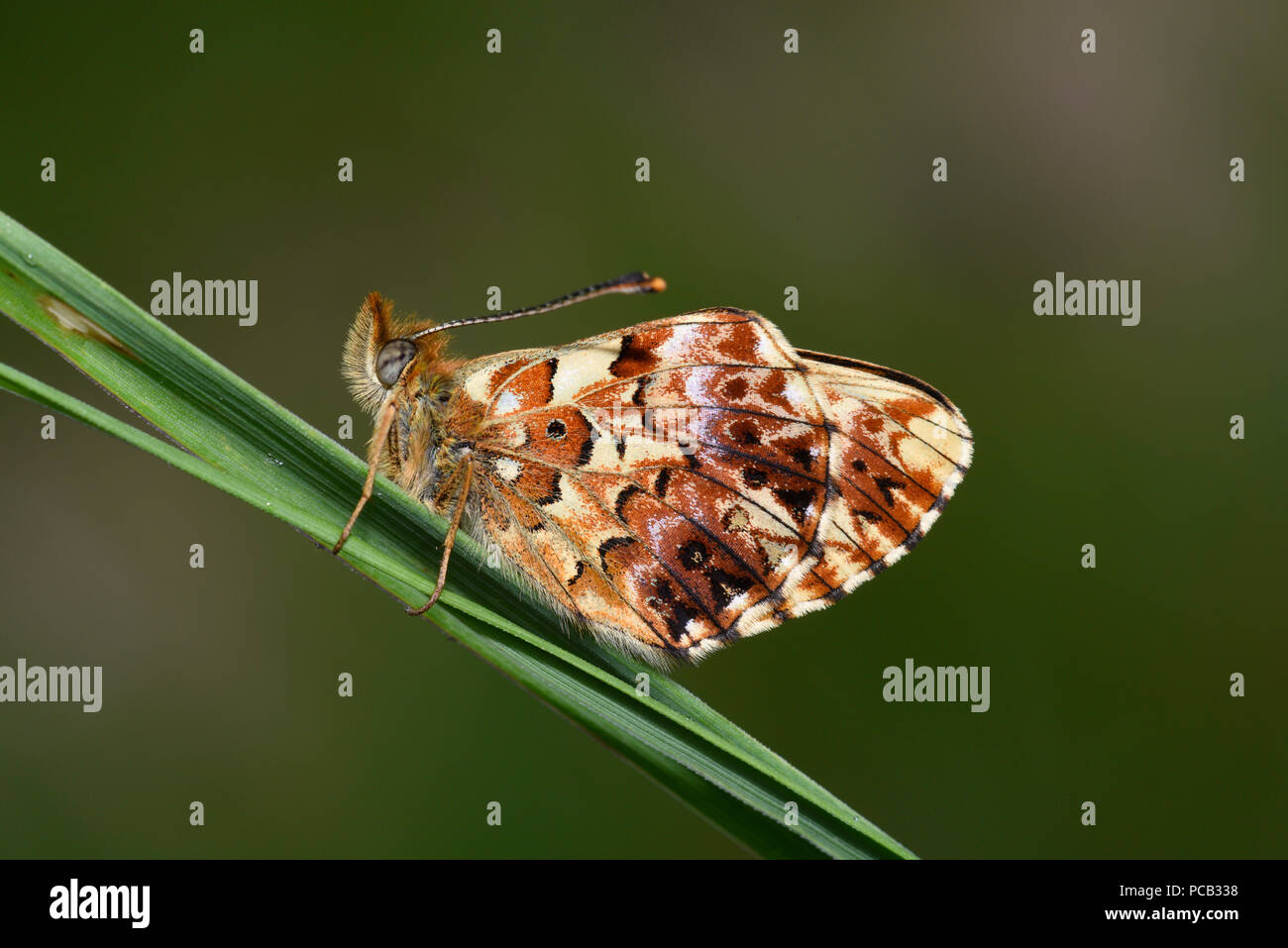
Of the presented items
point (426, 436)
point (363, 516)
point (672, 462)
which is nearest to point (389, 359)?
point (426, 436)

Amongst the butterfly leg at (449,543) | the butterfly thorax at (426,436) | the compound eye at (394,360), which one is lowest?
the butterfly leg at (449,543)

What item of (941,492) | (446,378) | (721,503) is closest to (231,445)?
(446,378)

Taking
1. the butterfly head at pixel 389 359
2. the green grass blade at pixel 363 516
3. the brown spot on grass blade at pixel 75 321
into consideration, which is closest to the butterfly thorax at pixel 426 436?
the butterfly head at pixel 389 359

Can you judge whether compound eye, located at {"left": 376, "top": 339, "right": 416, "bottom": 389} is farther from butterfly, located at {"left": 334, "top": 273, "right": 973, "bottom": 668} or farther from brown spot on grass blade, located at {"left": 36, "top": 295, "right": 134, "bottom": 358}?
brown spot on grass blade, located at {"left": 36, "top": 295, "right": 134, "bottom": 358}

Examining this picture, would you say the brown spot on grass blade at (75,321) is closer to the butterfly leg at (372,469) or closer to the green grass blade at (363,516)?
the green grass blade at (363,516)

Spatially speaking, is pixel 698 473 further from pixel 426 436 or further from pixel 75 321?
pixel 75 321
